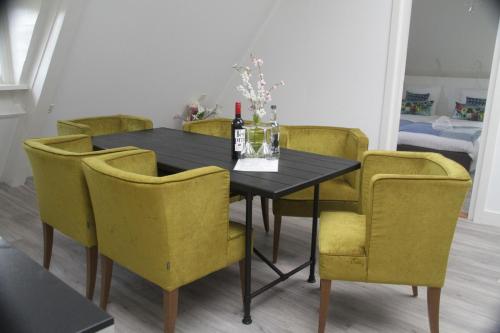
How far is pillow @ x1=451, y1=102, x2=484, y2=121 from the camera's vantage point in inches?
226

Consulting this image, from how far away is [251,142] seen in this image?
7.67 ft

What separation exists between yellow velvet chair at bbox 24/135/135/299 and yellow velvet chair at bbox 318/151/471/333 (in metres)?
1.21

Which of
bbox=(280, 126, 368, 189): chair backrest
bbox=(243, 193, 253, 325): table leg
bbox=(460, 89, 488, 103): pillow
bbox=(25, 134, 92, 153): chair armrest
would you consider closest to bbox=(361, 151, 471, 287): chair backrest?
bbox=(243, 193, 253, 325): table leg

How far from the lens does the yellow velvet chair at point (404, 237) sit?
5.51 feet

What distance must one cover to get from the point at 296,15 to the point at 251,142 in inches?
97.7

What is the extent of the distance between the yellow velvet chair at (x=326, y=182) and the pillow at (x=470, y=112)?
3.83 m

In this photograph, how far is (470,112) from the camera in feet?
19.0

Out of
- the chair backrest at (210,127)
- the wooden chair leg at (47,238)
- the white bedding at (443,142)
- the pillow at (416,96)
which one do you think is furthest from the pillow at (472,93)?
the wooden chair leg at (47,238)

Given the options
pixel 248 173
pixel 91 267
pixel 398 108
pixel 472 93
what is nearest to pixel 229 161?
pixel 248 173

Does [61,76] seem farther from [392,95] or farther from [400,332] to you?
[400,332]

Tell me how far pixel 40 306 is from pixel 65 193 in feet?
5.33

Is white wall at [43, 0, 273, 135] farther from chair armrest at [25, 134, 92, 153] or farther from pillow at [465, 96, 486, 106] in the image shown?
pillow at [465, 96, 486, 106]

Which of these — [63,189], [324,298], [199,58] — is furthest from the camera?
[199,58]

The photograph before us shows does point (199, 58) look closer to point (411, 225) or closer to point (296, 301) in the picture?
point (296, 301)
